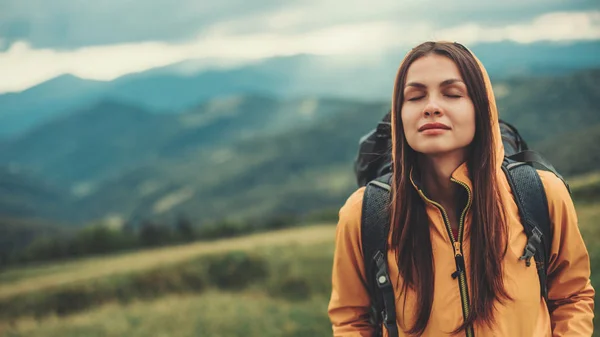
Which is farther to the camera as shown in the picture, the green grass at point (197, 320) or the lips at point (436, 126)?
the green grass at point (197, 320)

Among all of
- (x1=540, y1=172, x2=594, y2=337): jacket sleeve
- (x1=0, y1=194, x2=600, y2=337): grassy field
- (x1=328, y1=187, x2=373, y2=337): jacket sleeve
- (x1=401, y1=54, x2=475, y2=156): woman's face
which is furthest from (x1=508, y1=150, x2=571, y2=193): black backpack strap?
(x1=0, y1=194, x2=600, y2=337): grassy field

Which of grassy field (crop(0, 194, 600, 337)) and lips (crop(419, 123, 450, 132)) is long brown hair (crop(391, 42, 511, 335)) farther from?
grassy field (crop(0, 194, 600, 337))

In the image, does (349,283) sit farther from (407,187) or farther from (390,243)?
(407,187)

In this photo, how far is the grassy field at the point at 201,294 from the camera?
12703mm

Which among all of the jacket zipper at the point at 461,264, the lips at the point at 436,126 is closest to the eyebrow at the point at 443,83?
the lips at the point at 436,126

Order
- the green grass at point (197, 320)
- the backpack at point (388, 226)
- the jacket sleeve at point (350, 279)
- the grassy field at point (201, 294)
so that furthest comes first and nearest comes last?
the grassy field at point (201, 294), the green grass at point (197, 320), the jacket sleeve at point (350, 279), the backpack at point (388, 226)

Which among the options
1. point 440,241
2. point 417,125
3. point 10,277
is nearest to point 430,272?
point 440,241

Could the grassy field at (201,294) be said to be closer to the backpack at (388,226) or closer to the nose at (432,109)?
the backpack at (388,226)

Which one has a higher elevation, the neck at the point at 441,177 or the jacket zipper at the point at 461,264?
the neck at the point at 441,177

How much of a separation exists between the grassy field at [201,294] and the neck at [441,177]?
8.69m

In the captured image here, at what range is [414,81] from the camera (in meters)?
3.26

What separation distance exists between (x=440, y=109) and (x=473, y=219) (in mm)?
749

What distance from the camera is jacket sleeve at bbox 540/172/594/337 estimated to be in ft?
10.8

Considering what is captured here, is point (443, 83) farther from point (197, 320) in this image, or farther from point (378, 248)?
point (197, 320)
